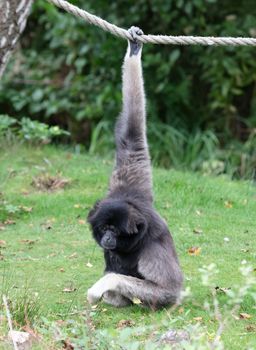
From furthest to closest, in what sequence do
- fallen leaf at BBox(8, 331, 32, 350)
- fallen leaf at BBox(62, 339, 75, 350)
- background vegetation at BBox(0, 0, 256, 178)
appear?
1. background vegetation at BBox(0, 0, 256, 178)
2. fallen leaf at BBox(62, 339, 75, 350)
3. fallen leaf at BBox(8, 331, 32, 350)

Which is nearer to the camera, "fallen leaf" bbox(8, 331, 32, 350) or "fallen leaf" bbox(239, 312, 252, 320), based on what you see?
"fallen leaf" bbox(8, 331, 32, 350)

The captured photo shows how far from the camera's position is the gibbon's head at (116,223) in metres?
6.81

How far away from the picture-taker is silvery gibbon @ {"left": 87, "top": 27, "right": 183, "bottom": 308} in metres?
6.89

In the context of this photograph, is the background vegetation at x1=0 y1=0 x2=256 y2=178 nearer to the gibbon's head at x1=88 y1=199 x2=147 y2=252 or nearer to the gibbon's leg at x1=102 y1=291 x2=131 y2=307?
the gibbon's leg at x1=102 y1=291 x2=131 y2=307

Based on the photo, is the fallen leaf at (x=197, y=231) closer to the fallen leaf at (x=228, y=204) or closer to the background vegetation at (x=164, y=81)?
the fallen leaf at (x=228, y=204)

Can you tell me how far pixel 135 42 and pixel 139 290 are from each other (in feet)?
7.70

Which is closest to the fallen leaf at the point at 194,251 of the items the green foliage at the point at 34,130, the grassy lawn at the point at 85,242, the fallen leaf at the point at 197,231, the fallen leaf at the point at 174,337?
the grassy lawn at the point at 85,242

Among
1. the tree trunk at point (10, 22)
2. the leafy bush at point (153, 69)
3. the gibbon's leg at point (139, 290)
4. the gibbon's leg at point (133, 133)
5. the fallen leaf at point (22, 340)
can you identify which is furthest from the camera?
the leafy bush at point (153, 69)

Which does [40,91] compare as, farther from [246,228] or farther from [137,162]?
[137,162]

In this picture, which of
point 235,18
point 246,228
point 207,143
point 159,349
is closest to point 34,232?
point 246,228

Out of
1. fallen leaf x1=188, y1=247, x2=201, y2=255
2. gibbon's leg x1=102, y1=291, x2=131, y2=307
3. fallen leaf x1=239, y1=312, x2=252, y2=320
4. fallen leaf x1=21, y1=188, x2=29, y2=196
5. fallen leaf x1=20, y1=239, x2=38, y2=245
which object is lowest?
fallen leaf x1=20, y1=239, x2=38, y2=245

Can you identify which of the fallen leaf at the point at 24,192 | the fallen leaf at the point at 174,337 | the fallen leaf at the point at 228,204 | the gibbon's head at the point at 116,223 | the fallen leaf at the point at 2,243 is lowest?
the fallen leaf at the point at 2,243

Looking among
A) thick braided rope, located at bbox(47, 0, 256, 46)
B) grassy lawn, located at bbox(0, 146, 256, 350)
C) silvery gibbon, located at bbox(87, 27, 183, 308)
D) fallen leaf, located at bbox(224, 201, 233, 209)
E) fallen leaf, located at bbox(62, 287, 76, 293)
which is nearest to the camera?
grassy lawn, located at bbox(0, 146, 256, 350)

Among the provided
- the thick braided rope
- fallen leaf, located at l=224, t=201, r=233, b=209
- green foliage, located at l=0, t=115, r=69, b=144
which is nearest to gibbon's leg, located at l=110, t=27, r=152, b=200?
the thick braided rope
